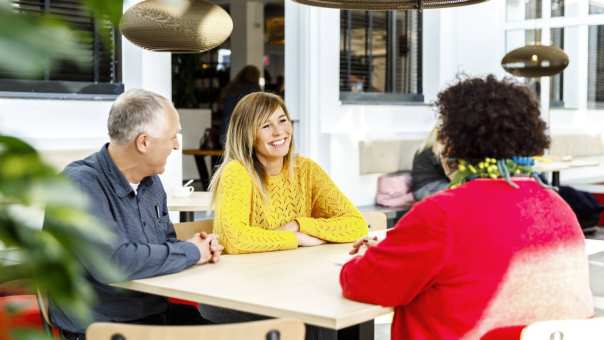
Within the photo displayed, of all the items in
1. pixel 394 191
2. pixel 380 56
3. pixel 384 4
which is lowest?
pixel 394 191

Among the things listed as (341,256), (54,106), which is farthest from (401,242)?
(54,106)

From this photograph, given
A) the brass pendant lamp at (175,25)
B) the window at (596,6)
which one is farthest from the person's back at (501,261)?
the window at (596,6)

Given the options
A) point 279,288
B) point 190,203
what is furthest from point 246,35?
point 279,288

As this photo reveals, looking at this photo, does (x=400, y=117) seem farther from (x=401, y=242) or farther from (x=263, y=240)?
(x=401, y=242)

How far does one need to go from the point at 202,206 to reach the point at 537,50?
383cm

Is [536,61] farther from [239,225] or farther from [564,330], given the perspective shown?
[564,330]

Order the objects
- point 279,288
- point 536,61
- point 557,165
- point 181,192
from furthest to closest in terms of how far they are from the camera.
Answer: point 557,165 < point 536,61 < point 181,192 < point 279,288

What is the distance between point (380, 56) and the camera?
886cm

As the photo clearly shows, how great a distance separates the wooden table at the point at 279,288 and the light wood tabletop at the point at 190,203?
5.43ft

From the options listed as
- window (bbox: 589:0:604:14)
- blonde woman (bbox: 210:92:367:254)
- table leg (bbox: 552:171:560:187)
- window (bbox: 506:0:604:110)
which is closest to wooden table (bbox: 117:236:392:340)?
blonde woman (bbox: 210:92:367:254)

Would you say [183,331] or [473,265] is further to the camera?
[473,265]

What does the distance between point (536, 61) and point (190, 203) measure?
3.77m

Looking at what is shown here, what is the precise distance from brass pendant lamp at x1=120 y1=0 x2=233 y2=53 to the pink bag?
5251 mm

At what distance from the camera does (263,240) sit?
2.81 m
